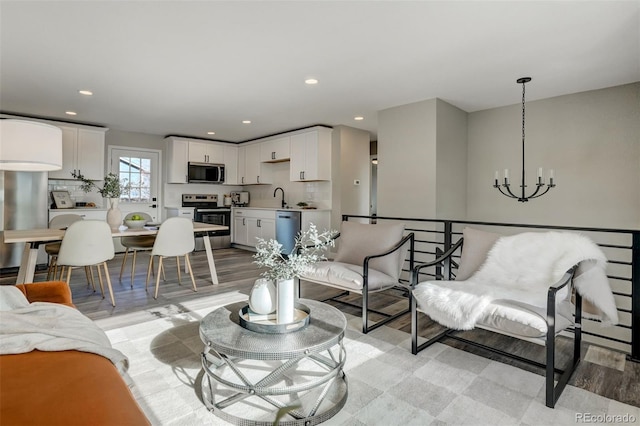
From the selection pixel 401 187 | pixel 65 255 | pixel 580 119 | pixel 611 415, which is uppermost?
pixel 580 119

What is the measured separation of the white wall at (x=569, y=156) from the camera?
3.75m

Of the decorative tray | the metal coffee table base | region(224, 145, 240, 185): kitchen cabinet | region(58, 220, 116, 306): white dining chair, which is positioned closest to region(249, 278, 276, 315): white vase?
the decorative tray

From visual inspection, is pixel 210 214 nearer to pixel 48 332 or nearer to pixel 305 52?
pixel 305 52

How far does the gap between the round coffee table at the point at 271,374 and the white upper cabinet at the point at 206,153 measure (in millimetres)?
5507

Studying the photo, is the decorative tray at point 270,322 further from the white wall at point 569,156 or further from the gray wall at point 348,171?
the gray wall at point 348,171

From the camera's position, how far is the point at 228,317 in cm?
199

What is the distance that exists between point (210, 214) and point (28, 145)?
185 inches

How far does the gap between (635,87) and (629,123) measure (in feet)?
1.24

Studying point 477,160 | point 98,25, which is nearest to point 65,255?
point 98,25

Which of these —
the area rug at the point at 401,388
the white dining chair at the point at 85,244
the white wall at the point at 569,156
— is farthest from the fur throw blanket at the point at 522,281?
the white dining chair at the point at 85,244

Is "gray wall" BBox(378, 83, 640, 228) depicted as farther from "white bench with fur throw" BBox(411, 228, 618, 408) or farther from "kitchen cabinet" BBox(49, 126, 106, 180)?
"kitchen cabinet" BBox(49, 126, 106, 180)

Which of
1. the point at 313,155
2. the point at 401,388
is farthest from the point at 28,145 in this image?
the point at 313,155

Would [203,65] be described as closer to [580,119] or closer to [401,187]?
[401,187]

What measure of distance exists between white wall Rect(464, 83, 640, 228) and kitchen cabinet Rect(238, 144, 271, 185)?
4016 mm
